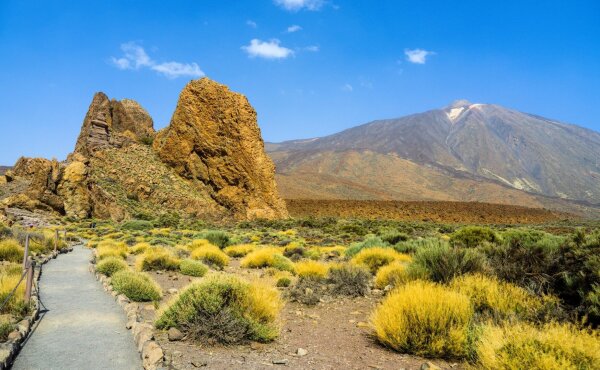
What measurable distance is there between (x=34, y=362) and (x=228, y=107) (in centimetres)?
3916

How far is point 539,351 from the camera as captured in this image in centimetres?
394

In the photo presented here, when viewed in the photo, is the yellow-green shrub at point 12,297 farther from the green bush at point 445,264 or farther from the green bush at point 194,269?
the green bush at point 445,264

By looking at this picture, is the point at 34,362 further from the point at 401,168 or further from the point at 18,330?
the point at 401,168

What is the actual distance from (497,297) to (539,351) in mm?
2251

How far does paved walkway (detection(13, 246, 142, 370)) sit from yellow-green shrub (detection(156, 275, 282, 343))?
2.59 feet

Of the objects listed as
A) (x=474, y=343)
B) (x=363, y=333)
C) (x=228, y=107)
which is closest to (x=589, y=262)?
(x=474, y=343)

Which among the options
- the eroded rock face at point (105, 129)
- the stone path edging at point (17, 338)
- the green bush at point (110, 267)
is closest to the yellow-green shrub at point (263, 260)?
the green bush at point (110, 267)

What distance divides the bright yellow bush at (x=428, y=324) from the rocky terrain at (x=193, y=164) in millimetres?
34965

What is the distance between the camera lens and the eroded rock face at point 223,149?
41125mm

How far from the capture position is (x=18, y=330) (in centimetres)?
589

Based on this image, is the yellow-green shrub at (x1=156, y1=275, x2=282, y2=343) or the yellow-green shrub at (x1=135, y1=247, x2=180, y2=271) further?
the yellow-green shrub at (x1=135, y1=247, x2=180, y2=271)

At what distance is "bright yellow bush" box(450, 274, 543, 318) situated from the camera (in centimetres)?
573

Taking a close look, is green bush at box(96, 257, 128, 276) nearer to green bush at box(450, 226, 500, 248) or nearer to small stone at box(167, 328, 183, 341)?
small stone at box(167, 328, 183, 341)

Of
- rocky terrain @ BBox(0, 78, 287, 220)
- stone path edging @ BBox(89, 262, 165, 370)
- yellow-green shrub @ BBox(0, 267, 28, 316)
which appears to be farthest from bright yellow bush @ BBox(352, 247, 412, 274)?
rocky terrain @ BBox(0, 78, 287, 220)
